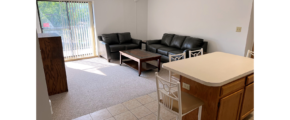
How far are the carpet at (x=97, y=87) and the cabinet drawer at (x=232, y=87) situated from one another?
1.63m

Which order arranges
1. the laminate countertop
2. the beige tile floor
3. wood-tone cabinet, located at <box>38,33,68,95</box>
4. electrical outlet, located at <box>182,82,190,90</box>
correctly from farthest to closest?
wood-tone cabinet, located at <box>38,33,68,95</box>
the beige tile floor
electrical outlet, located at <box>182,82,190,90</box>
the laminate countertop

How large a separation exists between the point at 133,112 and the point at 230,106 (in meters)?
1.31

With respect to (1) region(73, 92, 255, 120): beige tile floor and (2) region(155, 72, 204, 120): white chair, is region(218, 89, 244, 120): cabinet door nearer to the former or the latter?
(2) region(155, 72, 204, 120): white chair


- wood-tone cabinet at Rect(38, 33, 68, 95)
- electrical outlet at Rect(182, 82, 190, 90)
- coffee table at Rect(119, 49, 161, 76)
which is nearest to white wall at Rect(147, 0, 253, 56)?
coffee table at Rect(119, 49, 161, 76)

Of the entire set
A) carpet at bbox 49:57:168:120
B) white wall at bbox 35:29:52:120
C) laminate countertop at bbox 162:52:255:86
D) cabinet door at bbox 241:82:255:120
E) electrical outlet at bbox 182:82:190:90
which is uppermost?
white wall at bbox 35:29:52:120

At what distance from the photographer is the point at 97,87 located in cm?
334

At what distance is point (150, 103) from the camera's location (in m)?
2.75

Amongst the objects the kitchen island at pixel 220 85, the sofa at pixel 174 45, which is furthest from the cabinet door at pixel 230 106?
the sofa at pixel 174 45

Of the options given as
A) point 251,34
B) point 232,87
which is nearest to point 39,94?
point 232,87

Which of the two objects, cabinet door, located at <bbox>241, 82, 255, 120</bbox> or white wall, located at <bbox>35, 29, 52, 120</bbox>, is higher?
white wall, located at <bbox>35, 29, 52, 120</bbox>

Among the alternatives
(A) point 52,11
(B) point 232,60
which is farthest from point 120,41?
(B) point 232,60

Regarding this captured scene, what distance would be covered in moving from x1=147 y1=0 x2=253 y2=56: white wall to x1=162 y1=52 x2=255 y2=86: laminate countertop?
186 cm

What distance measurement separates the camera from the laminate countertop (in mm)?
1598
